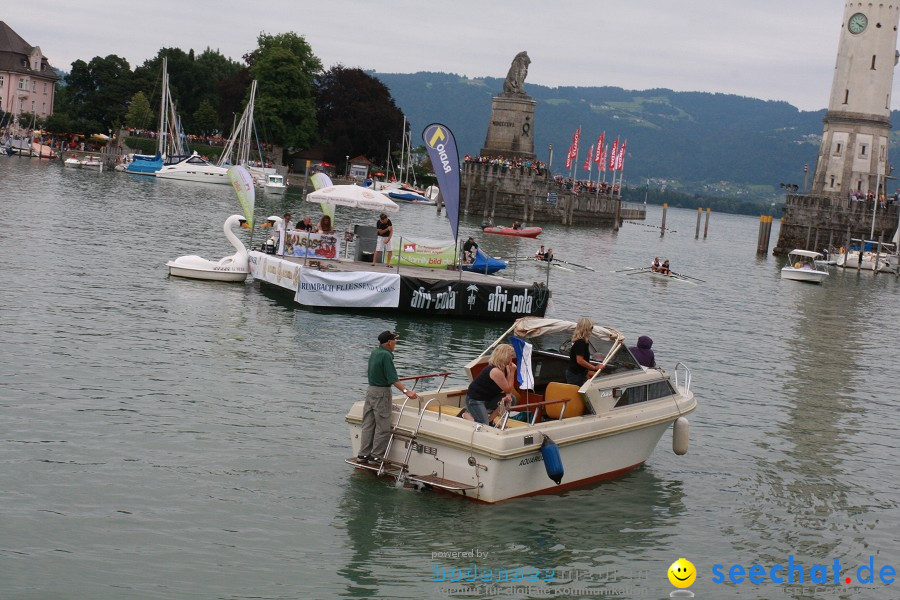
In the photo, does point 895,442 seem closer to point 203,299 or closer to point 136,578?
point 136,578

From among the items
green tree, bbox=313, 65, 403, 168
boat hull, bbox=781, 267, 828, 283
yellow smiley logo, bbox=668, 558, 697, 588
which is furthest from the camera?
green tree, bbox=313, 65, 403, 168

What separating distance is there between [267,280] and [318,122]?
102378 millimetres

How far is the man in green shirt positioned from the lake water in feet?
1.63

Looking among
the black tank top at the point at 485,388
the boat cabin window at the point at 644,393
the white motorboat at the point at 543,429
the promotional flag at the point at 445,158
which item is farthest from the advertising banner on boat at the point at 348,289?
the black tank top at the point at 485,388

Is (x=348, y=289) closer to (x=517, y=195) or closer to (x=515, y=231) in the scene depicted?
(x=515, y=231)

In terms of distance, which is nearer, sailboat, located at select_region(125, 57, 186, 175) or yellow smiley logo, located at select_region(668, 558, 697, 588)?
yellow smiley logo, located at select_region(668, 558, 697, 588)

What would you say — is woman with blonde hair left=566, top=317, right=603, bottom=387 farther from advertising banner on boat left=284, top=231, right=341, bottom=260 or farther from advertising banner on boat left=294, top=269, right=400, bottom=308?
advertising banner on boat left=284, top=231, right=341, bottom=260

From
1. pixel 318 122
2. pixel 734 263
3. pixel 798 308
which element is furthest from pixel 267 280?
pixel 318 122

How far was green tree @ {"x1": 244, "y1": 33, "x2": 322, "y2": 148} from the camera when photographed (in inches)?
4673

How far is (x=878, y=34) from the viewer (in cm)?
A: 8850

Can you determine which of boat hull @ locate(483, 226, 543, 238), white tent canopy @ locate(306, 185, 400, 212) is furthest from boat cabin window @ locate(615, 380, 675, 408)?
boat hull @ locate(483, 226, 543, 238)

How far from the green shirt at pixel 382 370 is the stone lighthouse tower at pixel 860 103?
273 feet

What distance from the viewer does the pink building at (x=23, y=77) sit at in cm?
14138

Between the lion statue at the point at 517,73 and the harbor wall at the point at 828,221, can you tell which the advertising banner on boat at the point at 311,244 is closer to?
the harbor wall at the point at 828,221
